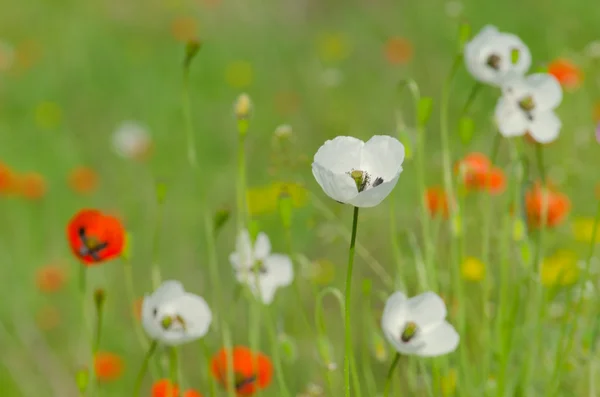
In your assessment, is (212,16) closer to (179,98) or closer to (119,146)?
(179,98)

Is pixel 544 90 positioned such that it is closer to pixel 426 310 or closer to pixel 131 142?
pixel 426 310

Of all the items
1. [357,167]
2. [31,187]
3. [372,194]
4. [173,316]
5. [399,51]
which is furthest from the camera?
[399,51]

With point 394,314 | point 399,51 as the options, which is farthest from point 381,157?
point 399,51

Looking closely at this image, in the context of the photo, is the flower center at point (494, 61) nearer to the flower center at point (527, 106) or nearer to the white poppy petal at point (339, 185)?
the flower center at point (527, 106)

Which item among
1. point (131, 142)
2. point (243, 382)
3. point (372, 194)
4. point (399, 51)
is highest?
point (399, 51)

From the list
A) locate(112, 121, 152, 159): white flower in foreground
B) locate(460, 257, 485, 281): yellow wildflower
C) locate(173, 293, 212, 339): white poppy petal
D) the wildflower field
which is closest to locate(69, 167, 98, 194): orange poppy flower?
the wildflower field

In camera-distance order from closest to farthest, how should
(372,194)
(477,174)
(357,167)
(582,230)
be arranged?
1. (372,194)
2. (357,167)
3. (477,174)
4. (582,230)

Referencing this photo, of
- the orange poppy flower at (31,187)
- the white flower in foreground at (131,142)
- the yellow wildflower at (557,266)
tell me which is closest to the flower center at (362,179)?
the yellow wildflower at (557,266)
